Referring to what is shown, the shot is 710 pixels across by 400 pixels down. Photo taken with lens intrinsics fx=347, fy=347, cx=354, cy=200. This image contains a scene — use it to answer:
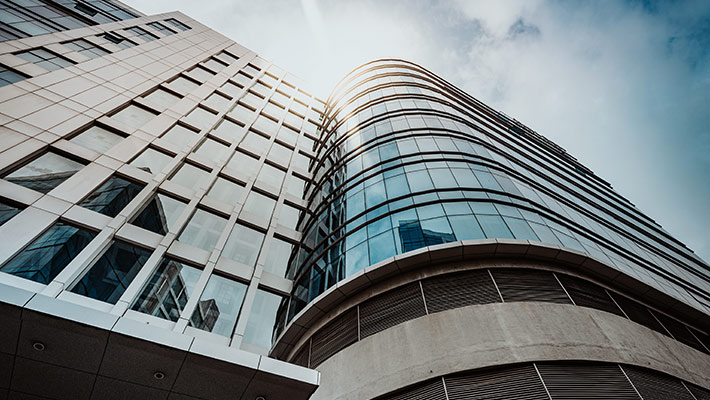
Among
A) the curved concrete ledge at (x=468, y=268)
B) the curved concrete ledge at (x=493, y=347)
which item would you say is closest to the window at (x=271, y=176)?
the curved concrete ledge at (x=468, y=268)

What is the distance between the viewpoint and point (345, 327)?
43.6ft

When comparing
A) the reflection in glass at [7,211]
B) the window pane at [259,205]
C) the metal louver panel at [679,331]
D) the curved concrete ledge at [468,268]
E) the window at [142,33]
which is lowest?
the metal louver panel at [679,331]

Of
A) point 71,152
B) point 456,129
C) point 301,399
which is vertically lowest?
point 301,399

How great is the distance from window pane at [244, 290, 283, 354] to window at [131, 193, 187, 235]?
5.52 metres

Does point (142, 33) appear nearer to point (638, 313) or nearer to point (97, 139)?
point (97, 139)

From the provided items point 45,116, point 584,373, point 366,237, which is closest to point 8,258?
point 45,116

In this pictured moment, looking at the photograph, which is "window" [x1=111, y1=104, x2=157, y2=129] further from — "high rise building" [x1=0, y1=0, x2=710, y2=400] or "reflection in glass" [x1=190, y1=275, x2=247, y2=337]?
"reflection in glass" [x1=190, y1=275, x2=247, y2=337]

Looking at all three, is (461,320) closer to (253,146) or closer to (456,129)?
(456,129)

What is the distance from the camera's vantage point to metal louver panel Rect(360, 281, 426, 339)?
12.2 meters

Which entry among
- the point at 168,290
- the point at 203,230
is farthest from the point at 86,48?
the point at 168,290

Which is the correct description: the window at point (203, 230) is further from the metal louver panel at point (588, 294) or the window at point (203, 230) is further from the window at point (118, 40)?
the window at point (118, 40)

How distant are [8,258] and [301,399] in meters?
11.3

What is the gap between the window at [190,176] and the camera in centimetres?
1952

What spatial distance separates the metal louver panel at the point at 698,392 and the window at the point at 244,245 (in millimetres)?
16748
